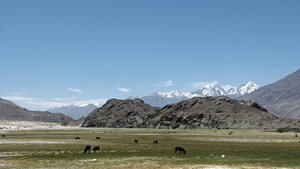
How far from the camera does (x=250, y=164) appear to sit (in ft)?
88.1

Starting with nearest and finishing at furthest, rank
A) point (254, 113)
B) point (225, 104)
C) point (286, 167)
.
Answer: point (286, 167), point (254, 113), point (225, 104)

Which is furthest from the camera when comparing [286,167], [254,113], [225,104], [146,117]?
[146,117]

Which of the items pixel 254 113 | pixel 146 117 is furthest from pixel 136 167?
pixel 146 117

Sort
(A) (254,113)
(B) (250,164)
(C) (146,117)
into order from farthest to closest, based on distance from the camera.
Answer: (C) (146,117) → (A) (254,113) → (B) (250,164)

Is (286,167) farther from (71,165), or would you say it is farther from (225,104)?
(225,104)

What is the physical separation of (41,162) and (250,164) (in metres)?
21.1

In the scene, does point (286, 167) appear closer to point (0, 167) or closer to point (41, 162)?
point (41, 162)

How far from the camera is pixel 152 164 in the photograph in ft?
90.3

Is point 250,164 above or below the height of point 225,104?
below

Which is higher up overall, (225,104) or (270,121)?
(225,104)

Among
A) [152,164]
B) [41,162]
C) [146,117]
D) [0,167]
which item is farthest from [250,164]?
[146,117]

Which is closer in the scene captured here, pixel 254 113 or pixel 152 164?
pixel 152 164

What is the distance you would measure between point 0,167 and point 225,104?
15285 centimetres

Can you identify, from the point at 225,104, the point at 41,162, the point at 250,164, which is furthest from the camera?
the point at 225,104
